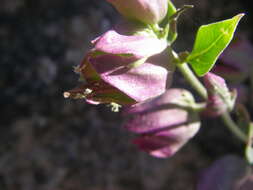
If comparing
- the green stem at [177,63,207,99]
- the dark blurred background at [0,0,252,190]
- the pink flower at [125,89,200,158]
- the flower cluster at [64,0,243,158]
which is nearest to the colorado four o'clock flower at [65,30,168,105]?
the flower cluster at [64,0,243,158]

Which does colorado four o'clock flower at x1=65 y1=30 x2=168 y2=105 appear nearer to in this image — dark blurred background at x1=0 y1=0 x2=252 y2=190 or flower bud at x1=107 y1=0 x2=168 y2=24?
flower bud at x1=107 y1=0 x2=168 y2=24

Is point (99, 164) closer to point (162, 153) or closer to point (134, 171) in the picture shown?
point (134, 171)

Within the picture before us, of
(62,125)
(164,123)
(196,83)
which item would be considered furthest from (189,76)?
(62,125)

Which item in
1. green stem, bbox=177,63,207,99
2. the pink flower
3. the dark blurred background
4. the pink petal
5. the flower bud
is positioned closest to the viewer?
the pink petal

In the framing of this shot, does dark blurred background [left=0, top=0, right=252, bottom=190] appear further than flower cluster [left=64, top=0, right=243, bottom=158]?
Yes

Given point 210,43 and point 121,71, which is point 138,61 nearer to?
point 121,71

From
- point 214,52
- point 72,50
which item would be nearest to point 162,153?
point 214,52
